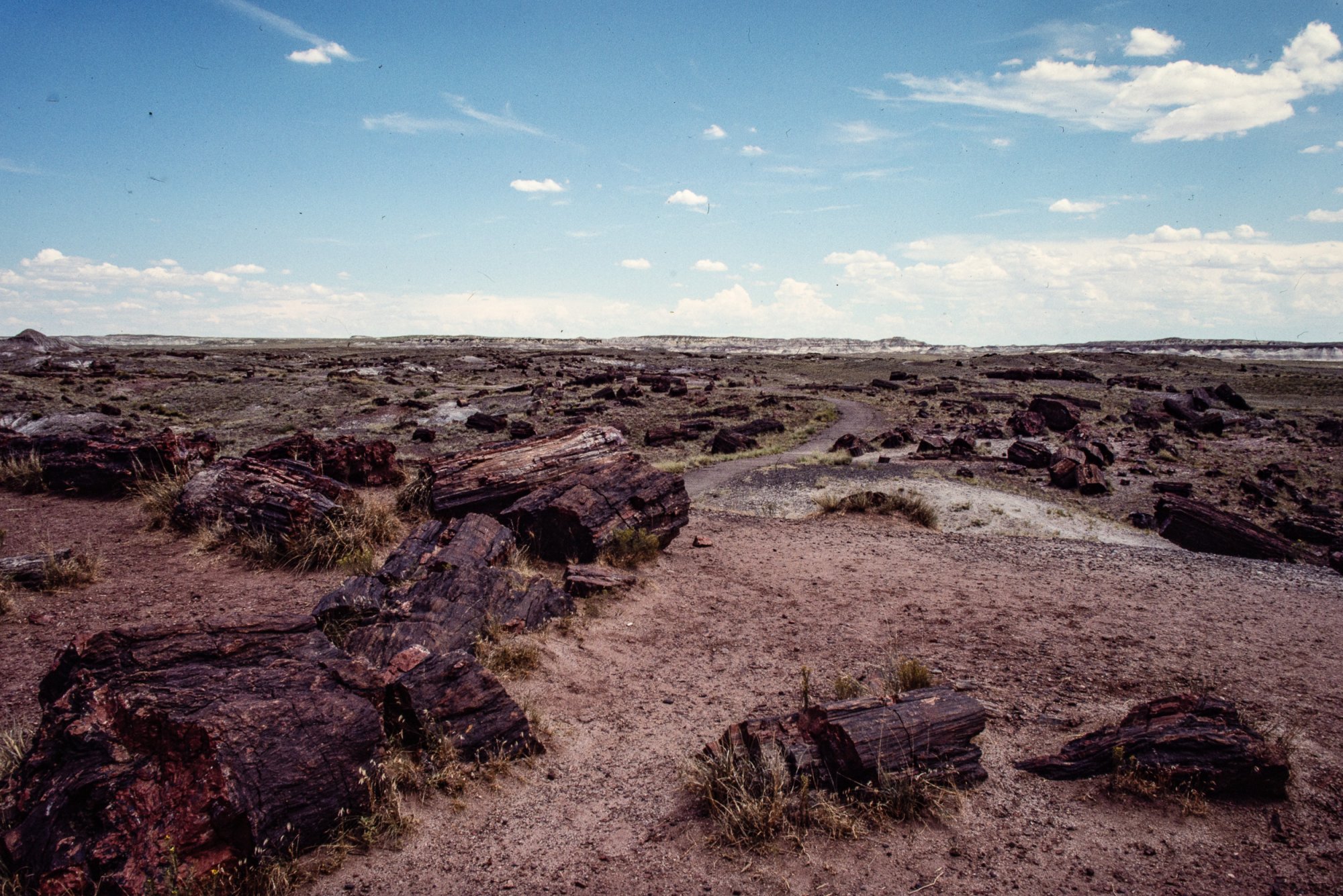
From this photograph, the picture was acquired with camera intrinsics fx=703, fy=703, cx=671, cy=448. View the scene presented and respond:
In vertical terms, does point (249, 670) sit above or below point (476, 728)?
above

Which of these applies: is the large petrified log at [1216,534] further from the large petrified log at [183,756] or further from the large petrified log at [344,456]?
the large petrified log at [344,456]

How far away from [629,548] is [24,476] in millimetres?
10378

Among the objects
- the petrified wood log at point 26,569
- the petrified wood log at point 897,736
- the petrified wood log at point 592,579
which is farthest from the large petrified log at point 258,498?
the petrified wood log at point 897,736

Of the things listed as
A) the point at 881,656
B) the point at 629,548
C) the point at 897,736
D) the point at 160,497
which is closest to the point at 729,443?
the point at 629,548

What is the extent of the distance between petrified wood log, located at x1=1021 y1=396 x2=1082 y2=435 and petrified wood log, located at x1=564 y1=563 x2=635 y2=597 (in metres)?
24.6

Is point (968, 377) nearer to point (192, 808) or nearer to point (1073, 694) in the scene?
point (1073, 694)

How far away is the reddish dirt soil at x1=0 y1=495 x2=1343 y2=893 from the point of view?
14.3ft

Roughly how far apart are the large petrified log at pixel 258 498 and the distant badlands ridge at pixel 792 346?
97.7 metres

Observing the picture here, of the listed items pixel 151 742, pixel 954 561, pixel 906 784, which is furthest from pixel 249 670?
pixel 954 561

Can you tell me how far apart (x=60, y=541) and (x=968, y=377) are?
181 feet

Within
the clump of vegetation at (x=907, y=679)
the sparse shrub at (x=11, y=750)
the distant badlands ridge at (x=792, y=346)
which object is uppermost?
the distant badlands ridge at (x=792, y=346)

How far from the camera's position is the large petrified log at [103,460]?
456 inches

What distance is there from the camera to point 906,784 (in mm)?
4789

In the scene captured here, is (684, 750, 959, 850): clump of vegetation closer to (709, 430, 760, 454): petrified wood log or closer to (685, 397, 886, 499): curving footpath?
(685, 397, 886, 499): curving footpath
